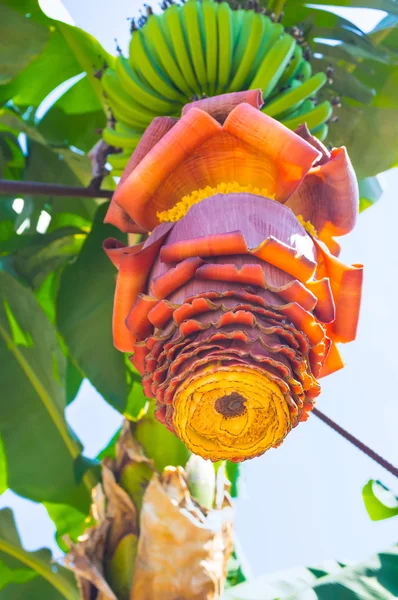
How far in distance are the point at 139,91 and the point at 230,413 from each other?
0.83 metres

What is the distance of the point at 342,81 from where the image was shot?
6.22 ft

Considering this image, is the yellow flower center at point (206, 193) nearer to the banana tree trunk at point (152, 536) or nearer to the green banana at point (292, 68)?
the green banana at point (292, 68)

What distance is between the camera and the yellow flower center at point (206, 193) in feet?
3.49

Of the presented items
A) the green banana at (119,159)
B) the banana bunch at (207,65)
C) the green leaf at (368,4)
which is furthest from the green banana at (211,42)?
the green leaf at (368,4)

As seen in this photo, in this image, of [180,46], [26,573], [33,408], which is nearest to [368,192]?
[180,46]

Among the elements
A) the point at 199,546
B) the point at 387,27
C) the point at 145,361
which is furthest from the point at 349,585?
the point at 387,27

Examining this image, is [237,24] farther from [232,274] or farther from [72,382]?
[72,382]

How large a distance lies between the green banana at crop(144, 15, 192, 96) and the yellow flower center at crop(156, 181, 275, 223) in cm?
50

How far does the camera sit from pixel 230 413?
93cm

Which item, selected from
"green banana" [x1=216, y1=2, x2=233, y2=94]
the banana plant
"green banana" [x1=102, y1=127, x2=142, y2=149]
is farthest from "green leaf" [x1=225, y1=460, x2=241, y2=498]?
"green banana" [x1=216, y1=2, x2=233, y2=94]

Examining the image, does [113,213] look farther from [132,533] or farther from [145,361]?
[132,533]

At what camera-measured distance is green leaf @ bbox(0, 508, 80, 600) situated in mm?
1957

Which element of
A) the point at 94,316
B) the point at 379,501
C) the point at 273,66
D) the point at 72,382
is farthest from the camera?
the point at 72,382

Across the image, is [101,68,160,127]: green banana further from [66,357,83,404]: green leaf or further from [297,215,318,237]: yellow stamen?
[66,357,83,404]: green leaf
